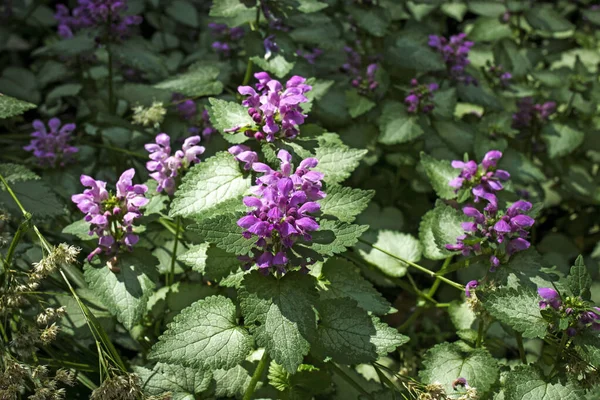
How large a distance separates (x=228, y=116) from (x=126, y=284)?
2.53 ft

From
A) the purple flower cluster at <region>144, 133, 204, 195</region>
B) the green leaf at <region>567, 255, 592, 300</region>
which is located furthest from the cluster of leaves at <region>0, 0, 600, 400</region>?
the purple flower cluster at <region>144, 133, 204, 195</region>

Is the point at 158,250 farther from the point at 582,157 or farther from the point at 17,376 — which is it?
the point at 582,157

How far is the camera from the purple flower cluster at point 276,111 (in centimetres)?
232

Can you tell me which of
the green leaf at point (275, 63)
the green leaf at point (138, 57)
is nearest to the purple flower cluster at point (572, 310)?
the green leaf at point (275, 63)

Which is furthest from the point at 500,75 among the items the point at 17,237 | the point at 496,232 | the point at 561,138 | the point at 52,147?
the point at 17,237

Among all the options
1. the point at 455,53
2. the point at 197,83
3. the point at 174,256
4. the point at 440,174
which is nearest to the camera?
the point at 174,256

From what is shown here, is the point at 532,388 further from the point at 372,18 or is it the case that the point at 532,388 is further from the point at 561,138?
the point at 372,18

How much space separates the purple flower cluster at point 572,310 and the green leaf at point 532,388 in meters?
0.19

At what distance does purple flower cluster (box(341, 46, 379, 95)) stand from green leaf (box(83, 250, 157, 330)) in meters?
1.78

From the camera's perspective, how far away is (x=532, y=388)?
2168 mm

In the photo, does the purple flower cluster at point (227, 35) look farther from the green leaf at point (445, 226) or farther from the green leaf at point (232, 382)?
Answer: the green leaf at point (232, 382)

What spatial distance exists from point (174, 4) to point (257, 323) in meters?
3.24

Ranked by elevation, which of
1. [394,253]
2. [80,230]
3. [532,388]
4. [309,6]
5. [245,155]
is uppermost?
[309,6]

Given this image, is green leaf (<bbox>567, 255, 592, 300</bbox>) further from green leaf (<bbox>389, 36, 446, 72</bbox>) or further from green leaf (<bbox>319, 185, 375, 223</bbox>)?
green leaf (<bbox>389, 36, 446, 72</bbox>)
